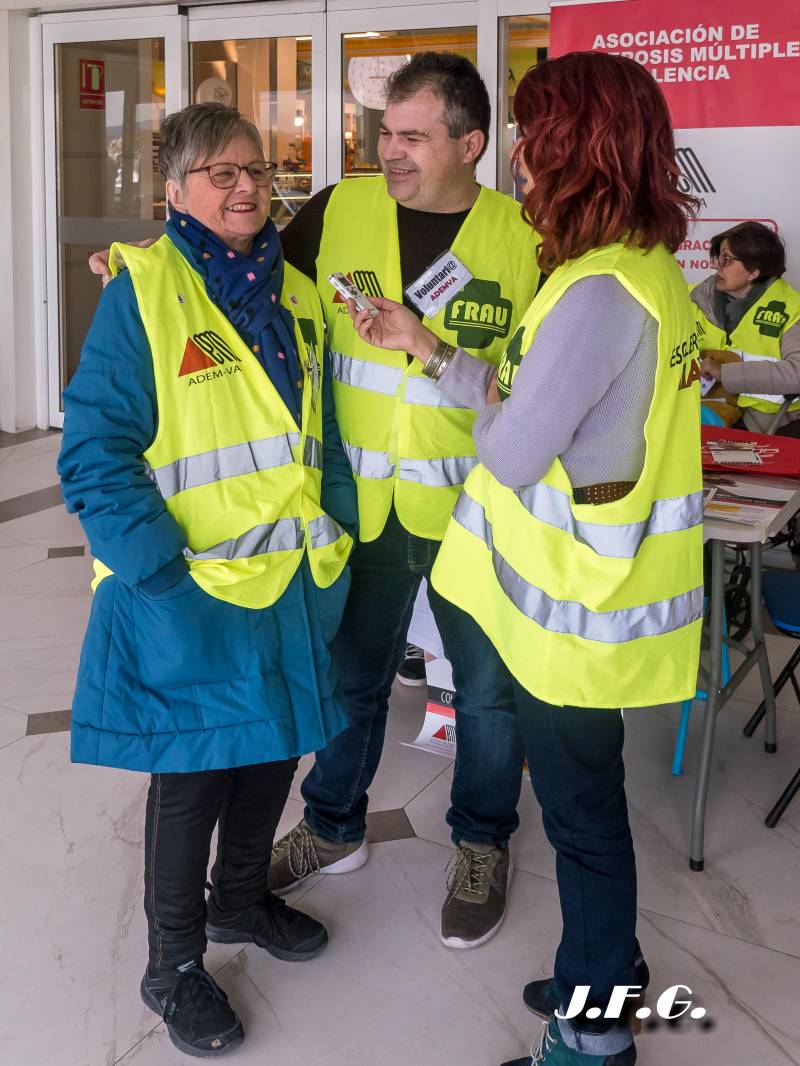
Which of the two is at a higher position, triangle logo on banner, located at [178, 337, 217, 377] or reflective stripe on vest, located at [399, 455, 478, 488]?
triangle logo on banner, located at [178, 337, 217, 377]

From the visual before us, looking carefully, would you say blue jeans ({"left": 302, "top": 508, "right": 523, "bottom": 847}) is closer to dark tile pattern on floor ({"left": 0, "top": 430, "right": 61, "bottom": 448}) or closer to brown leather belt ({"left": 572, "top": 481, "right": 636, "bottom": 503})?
brown leather belt ({"left": 572, "top": 481, "right": 636, "bottom": 503})

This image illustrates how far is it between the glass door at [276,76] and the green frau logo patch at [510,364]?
15.9 feet

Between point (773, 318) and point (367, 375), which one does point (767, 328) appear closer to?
point (773, 318)

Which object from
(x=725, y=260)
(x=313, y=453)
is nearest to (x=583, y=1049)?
(x=313, y=453)

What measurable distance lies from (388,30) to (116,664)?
5.08 m

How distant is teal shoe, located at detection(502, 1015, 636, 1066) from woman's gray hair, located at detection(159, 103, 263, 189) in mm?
1521

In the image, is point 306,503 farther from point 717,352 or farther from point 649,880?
point 717,352

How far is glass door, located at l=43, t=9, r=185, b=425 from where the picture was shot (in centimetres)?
685

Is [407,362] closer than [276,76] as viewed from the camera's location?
Yes

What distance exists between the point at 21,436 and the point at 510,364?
20.1 ft

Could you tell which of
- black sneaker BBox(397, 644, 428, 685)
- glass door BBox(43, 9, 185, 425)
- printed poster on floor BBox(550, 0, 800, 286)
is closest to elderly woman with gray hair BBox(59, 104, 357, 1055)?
black sneaker BBox(397, 644, 428, 685)

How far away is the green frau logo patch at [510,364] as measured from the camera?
1603 mm

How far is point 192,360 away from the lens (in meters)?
1.73

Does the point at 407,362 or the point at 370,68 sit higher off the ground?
the point at 370,68
